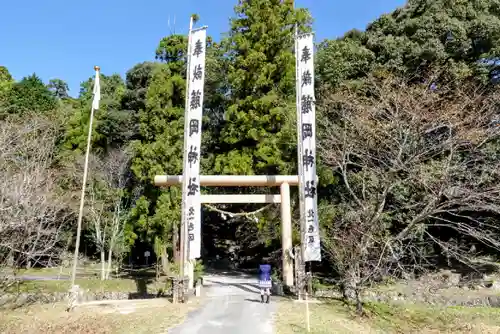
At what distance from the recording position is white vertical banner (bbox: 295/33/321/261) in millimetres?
10492

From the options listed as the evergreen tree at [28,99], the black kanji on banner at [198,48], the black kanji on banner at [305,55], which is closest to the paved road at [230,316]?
the black kanji on banner at [305,55]

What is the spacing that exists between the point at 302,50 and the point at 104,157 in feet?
47.4

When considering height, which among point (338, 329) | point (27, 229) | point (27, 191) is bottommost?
point (338, 329)

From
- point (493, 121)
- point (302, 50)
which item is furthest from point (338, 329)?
point (493, 121)

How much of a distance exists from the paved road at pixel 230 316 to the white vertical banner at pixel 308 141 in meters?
2.01

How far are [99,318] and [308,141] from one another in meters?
7.05

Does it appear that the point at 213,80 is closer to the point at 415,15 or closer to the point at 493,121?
the point at 415,15

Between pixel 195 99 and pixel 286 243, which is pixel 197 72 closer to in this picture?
pixel 195 99

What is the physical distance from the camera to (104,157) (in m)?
21.6

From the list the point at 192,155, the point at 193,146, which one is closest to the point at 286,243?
the point at 192,155

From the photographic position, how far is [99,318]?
28.1 ft

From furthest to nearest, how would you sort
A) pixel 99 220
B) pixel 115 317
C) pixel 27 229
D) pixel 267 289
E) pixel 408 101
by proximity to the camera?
pixel 99 220, pixel 27 229, pixel 408 101, pixel 267 289, pixel 115 317

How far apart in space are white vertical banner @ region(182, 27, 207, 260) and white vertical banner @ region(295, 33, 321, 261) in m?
2.99

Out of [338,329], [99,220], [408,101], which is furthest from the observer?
[99,220]
